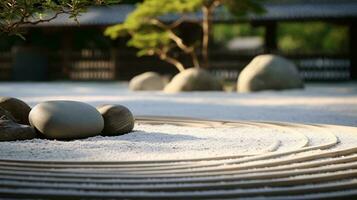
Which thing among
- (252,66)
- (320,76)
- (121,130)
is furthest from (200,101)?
(320,76)

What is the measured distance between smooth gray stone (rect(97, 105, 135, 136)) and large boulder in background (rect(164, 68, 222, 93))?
966 centimetres

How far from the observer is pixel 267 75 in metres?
17.6

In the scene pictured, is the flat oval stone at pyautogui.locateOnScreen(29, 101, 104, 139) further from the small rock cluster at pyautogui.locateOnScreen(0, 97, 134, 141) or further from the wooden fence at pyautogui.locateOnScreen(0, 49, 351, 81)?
the wooden fence at pyautogui.locateOnScreen(0, 49, 351, 81)

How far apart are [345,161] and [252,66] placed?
11855 mm

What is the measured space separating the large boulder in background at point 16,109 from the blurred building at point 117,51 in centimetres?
1426

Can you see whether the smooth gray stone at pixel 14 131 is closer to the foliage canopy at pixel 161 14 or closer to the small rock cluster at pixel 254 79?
the small rock cluster at pixel 254 79

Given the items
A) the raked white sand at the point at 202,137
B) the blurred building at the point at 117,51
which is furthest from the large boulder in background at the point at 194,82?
the blurred building at the point at 117,51

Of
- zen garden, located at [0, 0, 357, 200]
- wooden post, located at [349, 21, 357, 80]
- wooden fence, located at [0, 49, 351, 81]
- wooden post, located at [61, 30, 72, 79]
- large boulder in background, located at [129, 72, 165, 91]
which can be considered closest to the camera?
zen garden, located at [0, 0, 357, 200]

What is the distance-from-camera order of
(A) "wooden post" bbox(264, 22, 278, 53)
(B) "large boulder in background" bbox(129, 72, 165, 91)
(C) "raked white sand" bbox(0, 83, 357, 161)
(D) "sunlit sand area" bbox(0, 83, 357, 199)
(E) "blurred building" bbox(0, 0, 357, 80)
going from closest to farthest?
(D) "sunlit sand area" bbox(0, 83, 357, 199)
(C) "raked white sand" bbox(0, 83, 357, 161)
(B) "large boulder in background" bbox(129, 72, 165, 91)
(E) "blurred building" bbox(0, 0, 357, 80)
(A) "wooden post" bbox(264, 22, 278, 53)

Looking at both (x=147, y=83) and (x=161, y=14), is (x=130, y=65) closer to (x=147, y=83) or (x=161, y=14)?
(x=161, y=14)

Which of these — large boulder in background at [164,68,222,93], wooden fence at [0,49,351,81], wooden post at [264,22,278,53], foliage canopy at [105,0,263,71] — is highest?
foliage canopy at [105,0,263,71]

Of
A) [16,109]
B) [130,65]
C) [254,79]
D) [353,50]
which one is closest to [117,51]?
[130,65]

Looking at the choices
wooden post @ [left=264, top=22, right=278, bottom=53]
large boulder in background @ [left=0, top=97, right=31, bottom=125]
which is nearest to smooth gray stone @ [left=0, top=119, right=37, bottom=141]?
large boulder in background @ [left=0, top=97, right=31, bottom=125]

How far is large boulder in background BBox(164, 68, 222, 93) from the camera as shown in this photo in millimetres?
17469
